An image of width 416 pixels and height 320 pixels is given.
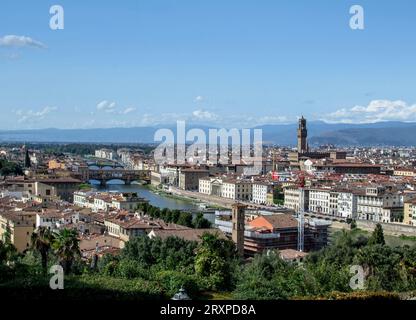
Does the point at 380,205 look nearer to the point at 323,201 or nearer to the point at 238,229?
the point at 323,201

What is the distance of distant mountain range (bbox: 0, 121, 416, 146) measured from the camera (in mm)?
103863

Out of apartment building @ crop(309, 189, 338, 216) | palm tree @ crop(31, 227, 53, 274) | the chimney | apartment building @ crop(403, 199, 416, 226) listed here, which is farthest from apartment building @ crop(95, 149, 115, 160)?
palm tree @ crop(31, 227, 53, 274)

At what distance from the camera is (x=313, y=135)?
431ft

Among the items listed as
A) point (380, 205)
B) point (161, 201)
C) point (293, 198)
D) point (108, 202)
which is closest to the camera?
point (108, 202)

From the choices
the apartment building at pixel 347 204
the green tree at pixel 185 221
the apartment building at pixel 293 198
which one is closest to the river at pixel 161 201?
the apartment building at pixel 293 198

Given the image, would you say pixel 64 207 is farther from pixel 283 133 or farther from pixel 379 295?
pixel 283 133

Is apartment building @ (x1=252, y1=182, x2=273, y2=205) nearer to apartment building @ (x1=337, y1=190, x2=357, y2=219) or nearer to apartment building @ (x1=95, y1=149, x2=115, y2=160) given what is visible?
apartment building @ (x1=337, y1=190, x2=357, y2=219)

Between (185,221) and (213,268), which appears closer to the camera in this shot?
(213,268)

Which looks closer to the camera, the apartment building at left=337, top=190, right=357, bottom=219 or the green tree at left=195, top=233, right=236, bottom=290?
the green tree at left=195, top=233, right=236, bottom=290

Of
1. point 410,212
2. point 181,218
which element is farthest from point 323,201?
point 181,218

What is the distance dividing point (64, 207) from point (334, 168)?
2709cm

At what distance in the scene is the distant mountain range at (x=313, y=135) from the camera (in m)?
104
